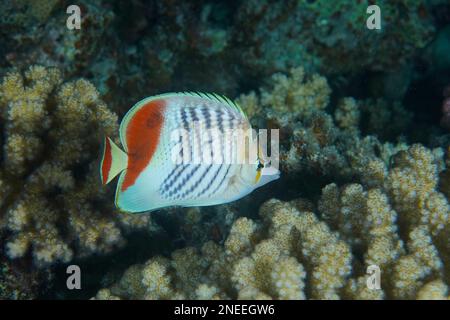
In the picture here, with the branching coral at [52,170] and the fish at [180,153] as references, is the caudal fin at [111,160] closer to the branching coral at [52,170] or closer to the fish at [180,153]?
the fish at [180,153]

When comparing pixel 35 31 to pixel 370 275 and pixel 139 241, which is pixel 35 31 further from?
pixel 370 275

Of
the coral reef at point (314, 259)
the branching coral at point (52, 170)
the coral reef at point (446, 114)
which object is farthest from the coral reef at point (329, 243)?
the coral reef at point (446, 114)

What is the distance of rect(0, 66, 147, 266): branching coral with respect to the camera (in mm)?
2457

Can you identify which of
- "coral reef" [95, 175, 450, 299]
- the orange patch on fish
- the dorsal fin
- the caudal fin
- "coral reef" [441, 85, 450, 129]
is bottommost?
"coral reef" [95, 175, 450, 299]

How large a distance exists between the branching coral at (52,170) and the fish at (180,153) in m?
0.82

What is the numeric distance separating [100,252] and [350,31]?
117 inches

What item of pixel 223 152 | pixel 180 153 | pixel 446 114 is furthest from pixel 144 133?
pixel 446 114

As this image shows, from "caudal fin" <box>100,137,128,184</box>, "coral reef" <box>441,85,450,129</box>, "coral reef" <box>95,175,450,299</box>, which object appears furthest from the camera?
"coral reef" <box>441,85,450,129</box>

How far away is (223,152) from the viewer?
1835mm

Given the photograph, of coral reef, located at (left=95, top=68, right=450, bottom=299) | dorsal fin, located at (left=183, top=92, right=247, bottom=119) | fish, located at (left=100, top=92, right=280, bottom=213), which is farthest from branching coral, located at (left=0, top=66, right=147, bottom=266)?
dorsal fin, located at (left=183, top=92, right=247, bottom=119)

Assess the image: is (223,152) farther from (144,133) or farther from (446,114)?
(446,114)

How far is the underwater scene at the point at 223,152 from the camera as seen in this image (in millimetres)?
1872

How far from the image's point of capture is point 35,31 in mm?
3264

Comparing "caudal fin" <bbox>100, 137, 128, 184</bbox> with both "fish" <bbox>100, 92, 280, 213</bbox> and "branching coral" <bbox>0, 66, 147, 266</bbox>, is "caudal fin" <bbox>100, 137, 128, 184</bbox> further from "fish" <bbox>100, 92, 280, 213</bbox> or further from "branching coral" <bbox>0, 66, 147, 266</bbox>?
"branching coral" <bbox>0, 66, 147, 266</bbox>
